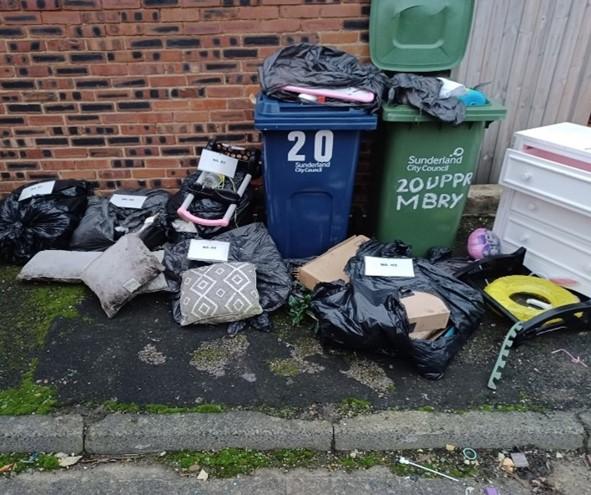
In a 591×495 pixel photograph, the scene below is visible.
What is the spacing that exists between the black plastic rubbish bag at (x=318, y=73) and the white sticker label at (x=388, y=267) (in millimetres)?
893

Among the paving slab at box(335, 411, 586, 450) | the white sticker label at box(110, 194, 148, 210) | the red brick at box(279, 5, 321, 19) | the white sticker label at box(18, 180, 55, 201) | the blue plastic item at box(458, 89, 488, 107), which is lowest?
the paving slab at box(335, 411, 586, 450)

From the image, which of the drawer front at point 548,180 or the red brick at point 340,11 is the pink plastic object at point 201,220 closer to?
the red brick at point 340,11

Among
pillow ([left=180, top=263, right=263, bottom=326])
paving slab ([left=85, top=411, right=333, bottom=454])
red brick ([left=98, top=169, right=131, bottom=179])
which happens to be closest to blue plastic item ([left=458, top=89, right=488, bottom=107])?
pillow ([left=180, top=263, right=263, bottom=326])

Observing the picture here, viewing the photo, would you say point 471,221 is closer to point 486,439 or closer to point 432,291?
point 432,291

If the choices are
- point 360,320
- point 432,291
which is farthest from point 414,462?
point 432,291

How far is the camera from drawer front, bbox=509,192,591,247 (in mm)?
2936

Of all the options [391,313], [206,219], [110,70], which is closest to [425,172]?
[391,313]

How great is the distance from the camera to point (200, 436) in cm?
230

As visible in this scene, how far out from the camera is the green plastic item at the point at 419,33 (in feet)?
10.8

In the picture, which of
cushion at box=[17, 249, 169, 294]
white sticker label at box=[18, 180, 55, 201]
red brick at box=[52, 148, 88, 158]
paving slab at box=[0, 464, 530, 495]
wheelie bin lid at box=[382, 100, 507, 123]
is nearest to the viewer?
paving slab at box=[0, 464, 530, 495]

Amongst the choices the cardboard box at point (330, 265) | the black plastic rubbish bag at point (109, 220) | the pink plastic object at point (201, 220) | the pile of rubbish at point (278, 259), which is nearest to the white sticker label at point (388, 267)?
the pile of rubbish at point (278, 259)

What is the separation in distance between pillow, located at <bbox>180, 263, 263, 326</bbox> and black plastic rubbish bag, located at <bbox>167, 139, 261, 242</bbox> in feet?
1.81

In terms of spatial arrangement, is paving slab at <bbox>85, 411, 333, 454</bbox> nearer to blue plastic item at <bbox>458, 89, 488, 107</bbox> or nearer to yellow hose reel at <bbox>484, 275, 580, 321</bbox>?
yellow hose reel at <bbox>484, 275, 580, 321</bbox>

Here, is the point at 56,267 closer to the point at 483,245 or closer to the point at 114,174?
the point at 114,174
